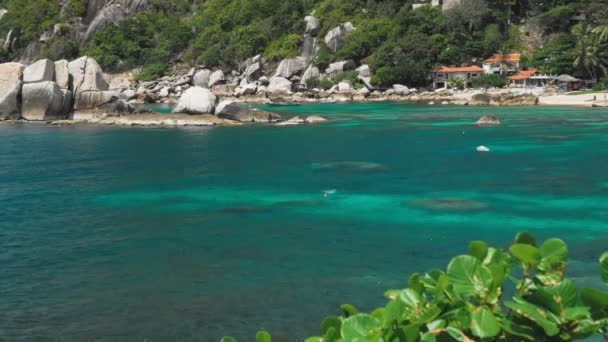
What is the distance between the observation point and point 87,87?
4897 cm

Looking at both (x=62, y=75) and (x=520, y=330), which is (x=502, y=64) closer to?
(x=62, y=75)

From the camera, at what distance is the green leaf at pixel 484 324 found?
247cm

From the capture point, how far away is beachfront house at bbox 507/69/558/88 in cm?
7438

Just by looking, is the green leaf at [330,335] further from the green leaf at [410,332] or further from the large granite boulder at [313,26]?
the large granite boulder at [313,26]

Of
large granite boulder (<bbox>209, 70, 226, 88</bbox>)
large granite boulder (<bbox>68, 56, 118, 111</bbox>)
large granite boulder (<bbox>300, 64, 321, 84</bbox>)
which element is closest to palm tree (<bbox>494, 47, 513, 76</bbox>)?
large granite boulder (<bbox>300, 64, 321, 84</bbox>)

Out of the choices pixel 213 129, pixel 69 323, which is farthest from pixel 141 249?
pixel 213 129

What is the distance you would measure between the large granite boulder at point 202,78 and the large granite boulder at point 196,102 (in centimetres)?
5224

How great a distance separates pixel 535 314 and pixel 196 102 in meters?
45.9

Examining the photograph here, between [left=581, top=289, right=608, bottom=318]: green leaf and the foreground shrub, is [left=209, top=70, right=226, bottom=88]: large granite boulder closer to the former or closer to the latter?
the foreground shrub

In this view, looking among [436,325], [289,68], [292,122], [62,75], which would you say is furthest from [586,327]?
[289,68]

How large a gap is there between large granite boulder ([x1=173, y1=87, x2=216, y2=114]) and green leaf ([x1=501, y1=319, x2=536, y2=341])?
45345mm

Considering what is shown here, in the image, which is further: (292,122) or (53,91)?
(53,91)

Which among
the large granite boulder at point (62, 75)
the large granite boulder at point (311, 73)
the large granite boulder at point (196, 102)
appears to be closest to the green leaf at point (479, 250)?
the large granite boulder at point (196, 102)

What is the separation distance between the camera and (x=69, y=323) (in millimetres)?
9531
